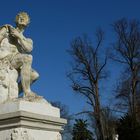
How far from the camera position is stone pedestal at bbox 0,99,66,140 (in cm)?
845

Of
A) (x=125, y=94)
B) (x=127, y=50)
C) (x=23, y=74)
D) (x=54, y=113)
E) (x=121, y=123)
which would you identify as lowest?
(x=54, y=113)

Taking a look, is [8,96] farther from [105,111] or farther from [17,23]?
[105,111]

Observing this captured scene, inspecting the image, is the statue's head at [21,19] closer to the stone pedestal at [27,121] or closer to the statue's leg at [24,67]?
the statue's leg at [24,67]

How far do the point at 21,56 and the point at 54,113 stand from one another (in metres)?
1.61

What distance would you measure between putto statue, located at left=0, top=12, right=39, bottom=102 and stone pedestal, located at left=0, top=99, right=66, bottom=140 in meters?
0.57

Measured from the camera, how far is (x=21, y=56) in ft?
31.9

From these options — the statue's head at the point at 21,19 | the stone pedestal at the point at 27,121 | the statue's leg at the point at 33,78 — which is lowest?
the stone pedestal at the point at 27,121

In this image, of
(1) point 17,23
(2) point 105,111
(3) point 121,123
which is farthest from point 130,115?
(1) point 17,23

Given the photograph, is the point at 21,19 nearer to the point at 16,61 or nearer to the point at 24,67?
the point at 16,61

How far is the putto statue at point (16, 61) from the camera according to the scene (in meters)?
9.52

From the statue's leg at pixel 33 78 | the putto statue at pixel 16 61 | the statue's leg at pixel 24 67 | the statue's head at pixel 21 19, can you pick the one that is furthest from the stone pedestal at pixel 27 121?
the statue's head at pixel 21 19

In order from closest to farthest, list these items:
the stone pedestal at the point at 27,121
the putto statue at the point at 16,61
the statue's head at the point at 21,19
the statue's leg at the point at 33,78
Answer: the stone pedestal at the point at 27,121 → the putto statue at the point at 16,61 → the statue's leg at the point at 33,78 → the statue's head at the point at 21,19

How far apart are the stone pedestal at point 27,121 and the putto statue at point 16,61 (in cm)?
57

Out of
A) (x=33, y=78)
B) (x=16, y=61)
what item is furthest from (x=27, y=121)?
(x=16, y=61)
